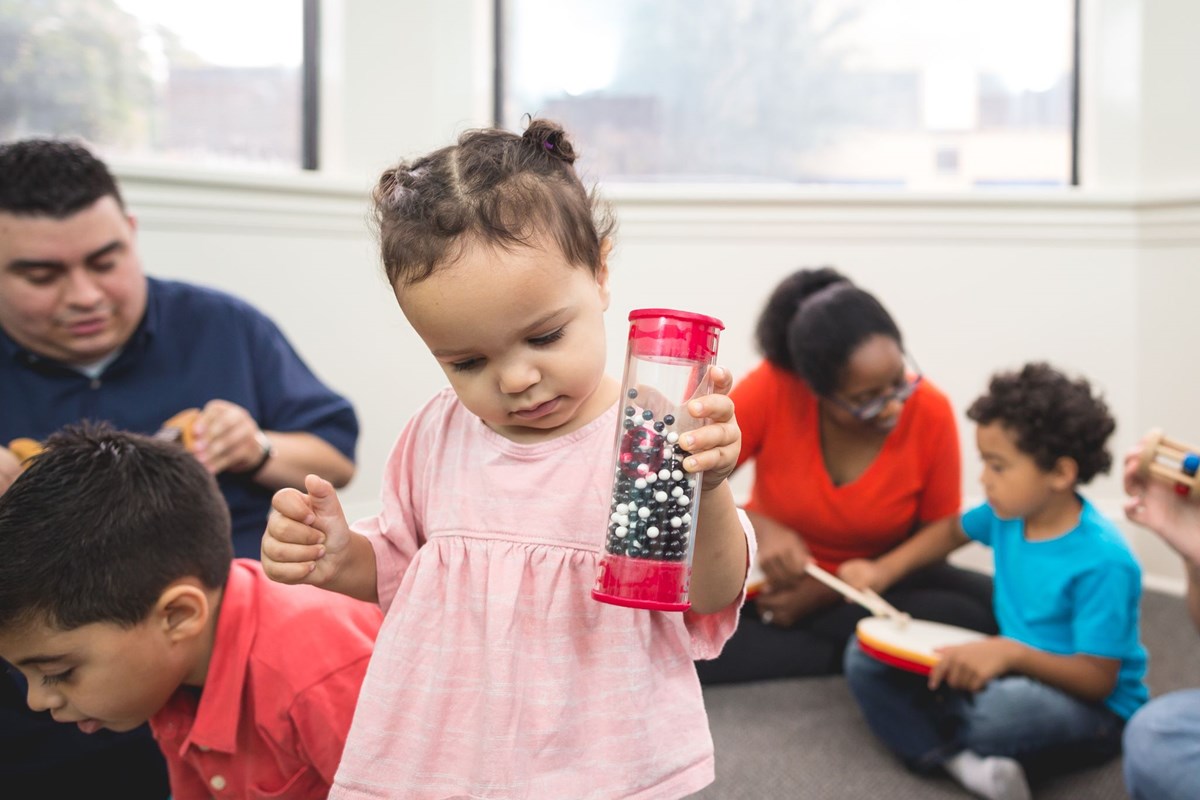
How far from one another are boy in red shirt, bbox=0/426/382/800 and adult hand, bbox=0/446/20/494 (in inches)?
10.8

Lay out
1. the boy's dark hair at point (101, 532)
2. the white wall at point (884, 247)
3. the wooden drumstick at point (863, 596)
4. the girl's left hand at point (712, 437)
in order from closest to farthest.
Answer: the girl's left hand at point (712, 437)
the boy's dark hair at point (101, 532)
the wooden drumstick at point (863, 596)
the white wall at point (884, 247)

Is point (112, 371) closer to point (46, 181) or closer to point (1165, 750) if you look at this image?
point (46, 181)

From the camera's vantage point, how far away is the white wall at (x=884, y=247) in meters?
2.69

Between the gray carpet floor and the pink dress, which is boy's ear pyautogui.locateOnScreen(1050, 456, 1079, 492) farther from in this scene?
the pink dress

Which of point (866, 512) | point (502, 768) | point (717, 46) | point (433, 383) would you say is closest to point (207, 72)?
point (433, 383)

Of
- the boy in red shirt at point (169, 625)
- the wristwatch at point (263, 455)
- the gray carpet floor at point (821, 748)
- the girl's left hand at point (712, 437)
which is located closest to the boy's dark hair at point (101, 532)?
the boy in red shirt at point (169, 625)

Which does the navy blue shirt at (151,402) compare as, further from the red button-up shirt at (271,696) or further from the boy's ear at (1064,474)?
the boy's ear at (1064,474)

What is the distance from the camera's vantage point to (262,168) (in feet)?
8.99

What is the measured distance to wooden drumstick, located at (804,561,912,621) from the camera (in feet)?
6.41

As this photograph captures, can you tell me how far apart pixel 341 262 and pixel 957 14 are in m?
1.84

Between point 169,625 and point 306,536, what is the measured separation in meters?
0.34

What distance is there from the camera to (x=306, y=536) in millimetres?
985

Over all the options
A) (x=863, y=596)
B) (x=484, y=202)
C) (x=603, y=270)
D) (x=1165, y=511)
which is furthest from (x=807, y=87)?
(x=484, y=202)

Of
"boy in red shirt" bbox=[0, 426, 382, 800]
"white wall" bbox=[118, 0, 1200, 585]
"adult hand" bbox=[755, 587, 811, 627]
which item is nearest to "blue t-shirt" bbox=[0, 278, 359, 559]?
"boy in red shirt" bbox=[0, 426, 382, 800]
